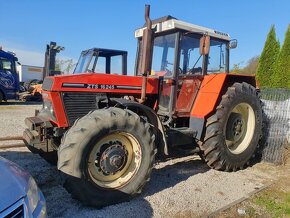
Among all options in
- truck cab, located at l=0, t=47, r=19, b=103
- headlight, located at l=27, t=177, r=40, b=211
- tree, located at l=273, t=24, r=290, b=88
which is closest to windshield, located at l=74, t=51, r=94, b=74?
headlight, located at l=27, t=177, r=40, b=211

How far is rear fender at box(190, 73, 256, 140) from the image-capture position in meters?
5.08

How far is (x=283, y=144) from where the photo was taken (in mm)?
5906

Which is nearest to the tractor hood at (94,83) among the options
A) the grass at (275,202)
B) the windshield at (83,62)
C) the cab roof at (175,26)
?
the cab roof at (175,26)

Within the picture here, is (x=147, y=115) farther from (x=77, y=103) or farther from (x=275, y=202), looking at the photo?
(x=275, y=202)

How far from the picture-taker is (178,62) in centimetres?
508

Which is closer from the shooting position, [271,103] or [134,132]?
[134,132]

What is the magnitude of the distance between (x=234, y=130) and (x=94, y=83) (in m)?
2.64

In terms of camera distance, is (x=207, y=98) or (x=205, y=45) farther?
(x=207, y=98)

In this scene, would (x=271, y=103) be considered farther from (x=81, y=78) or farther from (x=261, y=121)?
(x=81, y=78)

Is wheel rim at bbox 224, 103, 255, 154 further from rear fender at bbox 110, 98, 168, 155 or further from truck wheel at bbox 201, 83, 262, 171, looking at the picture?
rear fender at bbox 110, 98, 168, 155

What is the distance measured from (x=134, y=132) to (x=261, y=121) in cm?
291

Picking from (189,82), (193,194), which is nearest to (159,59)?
(189,82)

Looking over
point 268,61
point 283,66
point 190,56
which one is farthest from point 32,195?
point 268,61

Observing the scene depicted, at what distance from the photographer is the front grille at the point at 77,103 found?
433 cm
